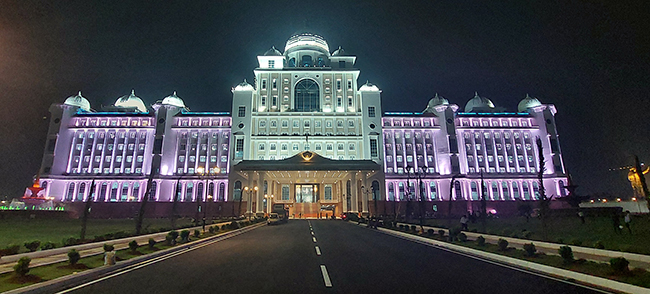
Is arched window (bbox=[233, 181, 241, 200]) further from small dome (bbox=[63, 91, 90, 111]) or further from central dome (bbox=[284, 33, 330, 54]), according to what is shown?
small dome (bbox=[63, 91, 90, 111])

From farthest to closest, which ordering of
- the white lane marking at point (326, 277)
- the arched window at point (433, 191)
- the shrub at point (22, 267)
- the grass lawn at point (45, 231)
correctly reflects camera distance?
the arched window at point (433, 191), the grass lawn at point (45, 231), the shrub at point (22, 267), the white lane marking at point (326, 277)

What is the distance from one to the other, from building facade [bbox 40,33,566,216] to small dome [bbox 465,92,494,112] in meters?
9.61

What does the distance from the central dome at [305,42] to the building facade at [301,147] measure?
7.01 meters

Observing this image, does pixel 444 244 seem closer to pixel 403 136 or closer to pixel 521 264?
pixel 521 264

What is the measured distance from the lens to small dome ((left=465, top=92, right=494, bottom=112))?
86312 millimetres

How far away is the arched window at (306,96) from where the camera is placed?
7425 centimetres

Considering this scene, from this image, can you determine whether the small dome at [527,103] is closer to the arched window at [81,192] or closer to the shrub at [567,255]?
the shrub at [567,255]

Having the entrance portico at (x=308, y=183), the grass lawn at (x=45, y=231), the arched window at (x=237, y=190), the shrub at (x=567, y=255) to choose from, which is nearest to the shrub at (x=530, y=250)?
the shrub at (x=567, y=255)

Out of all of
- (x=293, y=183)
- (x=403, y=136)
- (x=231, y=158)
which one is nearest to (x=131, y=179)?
(x=231, y=158)

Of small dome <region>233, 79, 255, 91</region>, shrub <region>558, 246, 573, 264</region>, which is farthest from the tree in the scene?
small dome <region>233, 79, 255, 91</region>

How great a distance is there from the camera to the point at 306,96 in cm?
7512

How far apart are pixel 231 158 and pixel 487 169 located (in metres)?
55.6

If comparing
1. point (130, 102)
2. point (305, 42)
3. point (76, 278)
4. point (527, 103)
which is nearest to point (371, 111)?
point (305, 42)

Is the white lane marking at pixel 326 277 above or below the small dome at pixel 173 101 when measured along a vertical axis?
below
